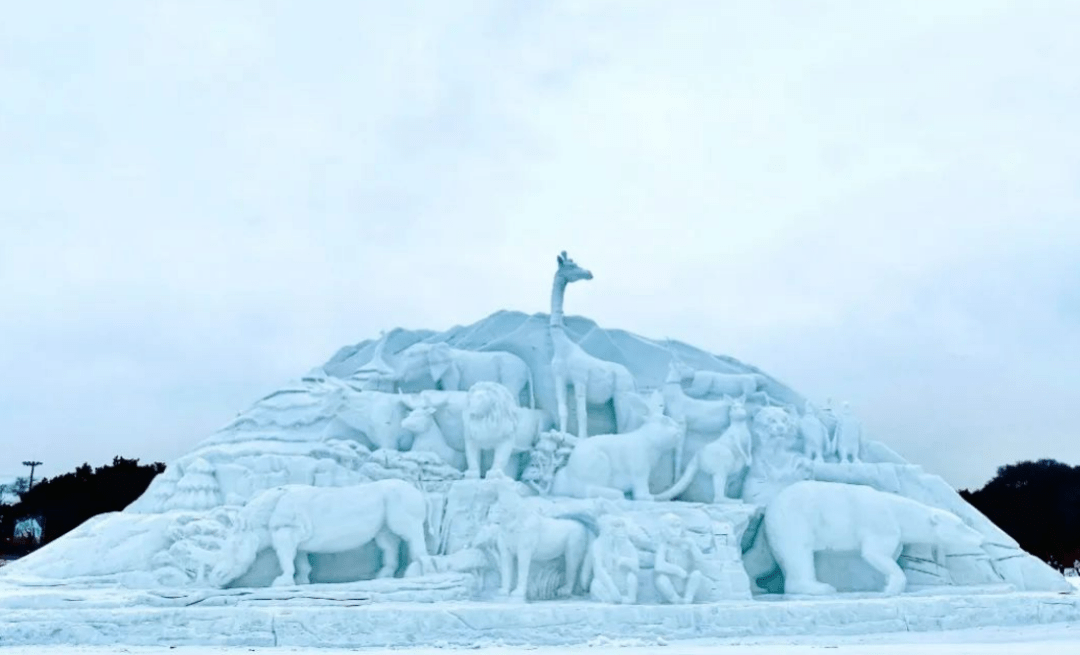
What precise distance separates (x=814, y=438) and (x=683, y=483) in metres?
2.29

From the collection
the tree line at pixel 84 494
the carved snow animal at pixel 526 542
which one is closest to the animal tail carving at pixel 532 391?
the carved snow animal at pixel 526 542

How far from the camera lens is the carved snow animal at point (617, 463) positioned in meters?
13.3

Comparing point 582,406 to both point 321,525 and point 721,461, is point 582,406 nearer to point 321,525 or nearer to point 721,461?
point 721,461

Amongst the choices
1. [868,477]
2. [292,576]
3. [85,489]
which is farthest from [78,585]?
[85,489]

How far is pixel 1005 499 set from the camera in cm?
2766

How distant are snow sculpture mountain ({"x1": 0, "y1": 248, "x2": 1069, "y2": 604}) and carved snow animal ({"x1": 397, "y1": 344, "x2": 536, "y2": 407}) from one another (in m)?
0.03

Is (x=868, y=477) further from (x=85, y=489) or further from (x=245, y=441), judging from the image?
(x=85, y=489)

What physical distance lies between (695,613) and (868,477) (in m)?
4.85

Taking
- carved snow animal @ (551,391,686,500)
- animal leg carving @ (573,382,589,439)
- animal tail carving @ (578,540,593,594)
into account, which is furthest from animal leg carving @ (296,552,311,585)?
animal leg carving @ (573,382,589,439)

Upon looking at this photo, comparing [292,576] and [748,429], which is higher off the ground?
[748,429]

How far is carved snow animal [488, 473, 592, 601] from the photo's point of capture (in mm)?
11227

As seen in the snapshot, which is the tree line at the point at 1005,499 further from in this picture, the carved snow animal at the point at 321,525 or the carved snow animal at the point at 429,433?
the carved snow animal at the point at 321,525

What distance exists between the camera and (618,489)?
13.4 m

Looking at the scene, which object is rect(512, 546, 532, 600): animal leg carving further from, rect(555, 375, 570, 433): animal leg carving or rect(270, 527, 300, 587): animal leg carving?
rect(555, 375, 570, 433): animal leg carving
